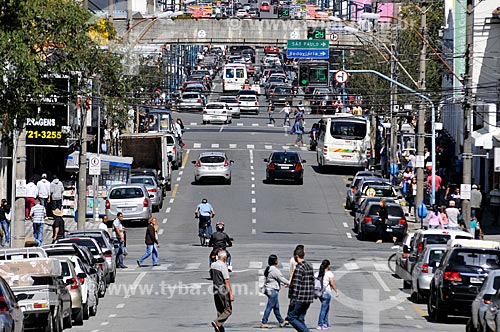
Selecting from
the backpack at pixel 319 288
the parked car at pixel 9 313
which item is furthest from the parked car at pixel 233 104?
the parked car at pixel 9 313

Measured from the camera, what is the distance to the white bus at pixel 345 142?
6369 centimetres

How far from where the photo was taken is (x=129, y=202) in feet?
157

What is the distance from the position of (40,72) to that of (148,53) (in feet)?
209

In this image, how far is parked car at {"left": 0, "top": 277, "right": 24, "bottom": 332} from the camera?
1810 centimetres

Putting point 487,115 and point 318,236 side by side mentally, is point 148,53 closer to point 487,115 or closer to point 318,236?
point 487,115

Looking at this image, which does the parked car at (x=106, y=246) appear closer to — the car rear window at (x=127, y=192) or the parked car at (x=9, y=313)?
the parked car at (x=9, y=313)

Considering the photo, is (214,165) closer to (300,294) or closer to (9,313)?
(300,294)

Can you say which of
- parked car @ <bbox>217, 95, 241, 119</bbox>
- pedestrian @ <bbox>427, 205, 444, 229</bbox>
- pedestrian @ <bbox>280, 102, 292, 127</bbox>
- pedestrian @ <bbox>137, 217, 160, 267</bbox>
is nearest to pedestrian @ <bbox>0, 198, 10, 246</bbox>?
pedestrian @ <bbox>137, 217, 160, 267</bbox>

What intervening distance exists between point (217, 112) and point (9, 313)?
68.3m

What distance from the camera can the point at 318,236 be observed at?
45594 mm

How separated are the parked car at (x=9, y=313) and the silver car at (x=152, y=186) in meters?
32.4

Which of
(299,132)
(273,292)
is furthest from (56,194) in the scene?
(299,132)

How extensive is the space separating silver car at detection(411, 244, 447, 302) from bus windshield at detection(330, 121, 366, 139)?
1369 inches

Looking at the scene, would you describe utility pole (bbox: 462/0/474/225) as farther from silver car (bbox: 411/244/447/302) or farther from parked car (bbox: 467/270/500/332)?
parked car (bbox: 467/270/500/332)
